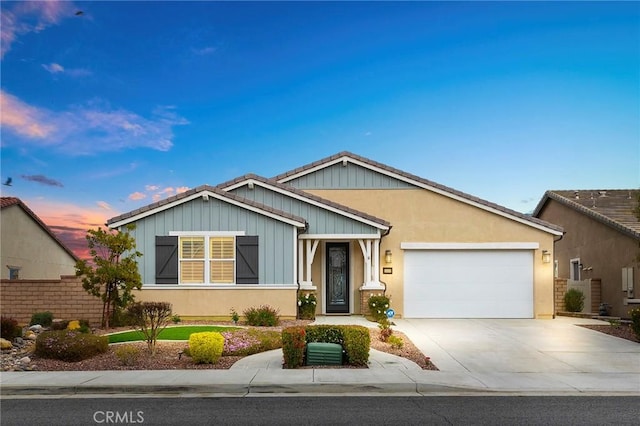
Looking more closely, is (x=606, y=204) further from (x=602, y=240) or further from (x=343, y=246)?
(x=343, y=246)

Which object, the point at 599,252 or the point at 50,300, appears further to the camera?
the point at 599,252

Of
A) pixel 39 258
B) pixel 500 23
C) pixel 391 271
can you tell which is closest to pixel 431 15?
pixel 500 23

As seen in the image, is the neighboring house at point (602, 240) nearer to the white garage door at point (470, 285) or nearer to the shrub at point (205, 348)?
the white garage door at point (470, 285)

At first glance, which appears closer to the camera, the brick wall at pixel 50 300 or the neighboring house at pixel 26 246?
the brick wall at pixel 50 300

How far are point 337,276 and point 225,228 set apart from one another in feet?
15.8

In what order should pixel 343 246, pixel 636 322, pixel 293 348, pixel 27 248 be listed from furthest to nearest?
pixel 27 248, pixel 343 246, pixel 636 322, pixel 293 348

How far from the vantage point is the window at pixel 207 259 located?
1805 cm

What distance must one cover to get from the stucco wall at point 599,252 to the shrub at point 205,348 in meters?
14.8

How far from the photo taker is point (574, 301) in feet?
72.7

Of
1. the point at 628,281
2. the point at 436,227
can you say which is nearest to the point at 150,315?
the point at 436,227

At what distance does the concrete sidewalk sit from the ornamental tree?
5.60 meters

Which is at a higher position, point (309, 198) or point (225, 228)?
point (309, 198)

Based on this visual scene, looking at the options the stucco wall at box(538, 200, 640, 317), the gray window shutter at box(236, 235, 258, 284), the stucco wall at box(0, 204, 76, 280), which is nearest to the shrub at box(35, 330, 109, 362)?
the gray window shutter at box(236, 235, 258, 284)

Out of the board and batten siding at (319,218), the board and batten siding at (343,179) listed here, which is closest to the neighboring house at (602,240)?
the board and batten siding at (343,179)
